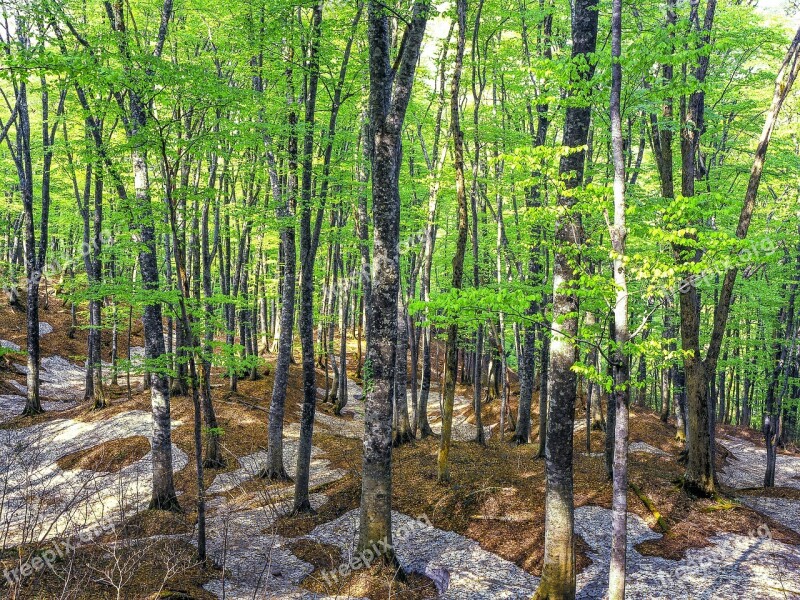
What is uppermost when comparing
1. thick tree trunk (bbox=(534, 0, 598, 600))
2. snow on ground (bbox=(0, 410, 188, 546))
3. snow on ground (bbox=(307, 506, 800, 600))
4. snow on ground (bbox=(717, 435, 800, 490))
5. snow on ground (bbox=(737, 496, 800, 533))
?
thick tree trunk (bbox=(534, 0, 598, 600))

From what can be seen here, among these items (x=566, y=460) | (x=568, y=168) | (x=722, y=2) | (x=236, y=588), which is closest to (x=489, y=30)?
(x=722, y=2)

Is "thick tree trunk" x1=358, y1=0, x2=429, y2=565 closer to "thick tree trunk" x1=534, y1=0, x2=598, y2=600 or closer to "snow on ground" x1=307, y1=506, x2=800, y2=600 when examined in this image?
"snow on ground" x1=307, y1=506, x2=800, y2=600

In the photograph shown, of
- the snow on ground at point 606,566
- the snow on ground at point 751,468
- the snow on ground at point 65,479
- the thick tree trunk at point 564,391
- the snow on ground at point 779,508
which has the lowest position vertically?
the snow on ground at point 751,468

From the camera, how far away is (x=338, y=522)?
990 cm

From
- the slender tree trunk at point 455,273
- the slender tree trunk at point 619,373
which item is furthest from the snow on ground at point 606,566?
the slender tree trunk at point 619,373

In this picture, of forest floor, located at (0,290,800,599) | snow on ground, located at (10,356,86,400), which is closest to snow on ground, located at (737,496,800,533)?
forest floor, located at (0,290,800,599)

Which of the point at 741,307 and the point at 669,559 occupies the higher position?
the point at 741,307

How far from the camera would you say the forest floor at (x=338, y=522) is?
7203mm

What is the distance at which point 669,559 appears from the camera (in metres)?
8.20

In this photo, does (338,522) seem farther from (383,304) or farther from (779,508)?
(779,508)

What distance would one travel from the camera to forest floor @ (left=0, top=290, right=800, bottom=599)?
7.20 m

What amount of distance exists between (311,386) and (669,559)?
713 cm

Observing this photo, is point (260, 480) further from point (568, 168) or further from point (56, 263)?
point (56, 263)

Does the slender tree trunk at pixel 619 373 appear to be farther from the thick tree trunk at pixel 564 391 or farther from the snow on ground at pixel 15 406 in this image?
the snow on ground at pixel 15 406
